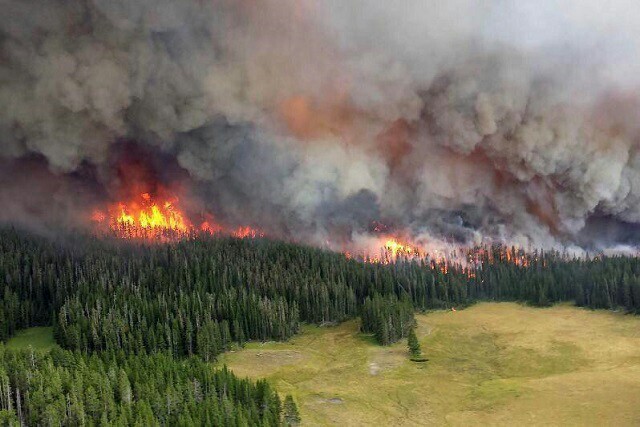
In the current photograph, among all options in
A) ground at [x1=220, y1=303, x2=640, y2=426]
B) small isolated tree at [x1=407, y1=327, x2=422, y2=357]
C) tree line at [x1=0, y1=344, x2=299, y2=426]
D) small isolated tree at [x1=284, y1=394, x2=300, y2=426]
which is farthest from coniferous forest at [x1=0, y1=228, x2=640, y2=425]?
small isolated tree at [x1=407, y1=327, x2=422, y2=357]

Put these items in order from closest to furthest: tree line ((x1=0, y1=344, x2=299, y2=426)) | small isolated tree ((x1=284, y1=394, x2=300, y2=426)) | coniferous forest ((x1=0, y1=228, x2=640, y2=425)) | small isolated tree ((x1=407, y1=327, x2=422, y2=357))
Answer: tree line ((x1=0, y1=344, x2=299, y2=426)) < coniferous forest ((x1=0, y1=228, x2=640, y2=425)) < small isolated tree ((x1=284, y1=394, x2=300, y2=426)) < small isolated tree ((x1=407, y1=327, x2=422, y2=357))

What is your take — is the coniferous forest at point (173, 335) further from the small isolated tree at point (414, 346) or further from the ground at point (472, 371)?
the small isolated tree at point (414, 346)

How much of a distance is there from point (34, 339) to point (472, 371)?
370 feet

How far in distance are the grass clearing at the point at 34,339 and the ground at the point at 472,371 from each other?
164 feet

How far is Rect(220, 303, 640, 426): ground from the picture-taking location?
110 metres

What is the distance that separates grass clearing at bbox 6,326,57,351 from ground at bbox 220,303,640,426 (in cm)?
4990

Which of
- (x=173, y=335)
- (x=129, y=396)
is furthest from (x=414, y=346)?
(x=129, y=396)

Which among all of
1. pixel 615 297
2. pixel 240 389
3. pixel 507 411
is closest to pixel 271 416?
pixel 240 389

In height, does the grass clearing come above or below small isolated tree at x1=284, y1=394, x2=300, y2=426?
above

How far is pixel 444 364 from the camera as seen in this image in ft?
458

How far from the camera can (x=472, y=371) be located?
5300 inches

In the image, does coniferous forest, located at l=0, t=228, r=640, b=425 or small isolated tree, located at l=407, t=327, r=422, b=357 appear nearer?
coniferous forest, located at l=0, t=228, r=640, b=425

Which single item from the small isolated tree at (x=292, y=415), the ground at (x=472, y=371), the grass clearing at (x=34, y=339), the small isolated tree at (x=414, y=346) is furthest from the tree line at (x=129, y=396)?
the grass clearing at (x=34, y=339)

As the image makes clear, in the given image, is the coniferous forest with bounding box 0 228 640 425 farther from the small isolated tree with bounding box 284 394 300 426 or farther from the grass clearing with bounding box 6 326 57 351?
the grass clearing with bounding box 6 326 57 351
